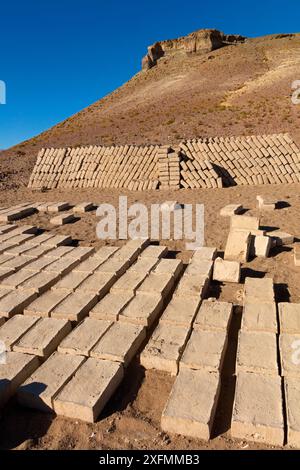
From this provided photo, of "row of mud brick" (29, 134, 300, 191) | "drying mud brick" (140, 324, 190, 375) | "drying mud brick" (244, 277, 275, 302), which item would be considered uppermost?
"row of mud brick" (29, 134, 300, 191)

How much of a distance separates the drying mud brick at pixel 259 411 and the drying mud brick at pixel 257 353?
0.12m

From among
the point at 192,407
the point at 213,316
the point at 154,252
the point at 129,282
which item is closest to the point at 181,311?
the point at 213,316

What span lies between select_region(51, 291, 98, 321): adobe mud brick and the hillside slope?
35.5 feet

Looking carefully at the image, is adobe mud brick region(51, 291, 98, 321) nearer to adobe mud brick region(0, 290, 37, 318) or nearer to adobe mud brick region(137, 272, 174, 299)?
adobe mud brick region(0, 290, 37, 318)

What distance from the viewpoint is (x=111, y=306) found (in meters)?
4.61

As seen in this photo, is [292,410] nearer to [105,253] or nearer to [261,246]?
[261,246]

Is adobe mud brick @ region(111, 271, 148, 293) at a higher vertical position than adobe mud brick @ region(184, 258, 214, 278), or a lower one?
lower

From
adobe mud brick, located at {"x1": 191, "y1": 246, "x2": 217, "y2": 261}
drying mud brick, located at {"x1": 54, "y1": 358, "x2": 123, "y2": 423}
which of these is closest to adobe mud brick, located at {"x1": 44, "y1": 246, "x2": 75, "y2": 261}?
adobe mud brick, located at {"x1": 191, "y1": 246, "x2": 217, "y2": 261}

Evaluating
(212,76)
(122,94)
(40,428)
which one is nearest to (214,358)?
(40,428)

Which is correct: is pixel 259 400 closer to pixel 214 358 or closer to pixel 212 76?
pixel 214 358

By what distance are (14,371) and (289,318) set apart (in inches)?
116

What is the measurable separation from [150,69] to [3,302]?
2358 inches

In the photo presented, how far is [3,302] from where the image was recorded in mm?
4816

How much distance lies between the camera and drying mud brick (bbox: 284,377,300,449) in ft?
9.13
